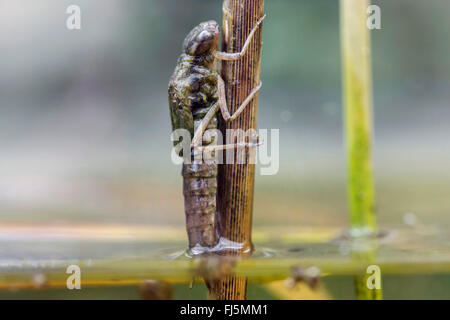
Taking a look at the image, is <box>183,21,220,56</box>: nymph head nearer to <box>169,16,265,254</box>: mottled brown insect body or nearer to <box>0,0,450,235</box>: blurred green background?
<box>169,16,265,254</box>: mottled brown insect body

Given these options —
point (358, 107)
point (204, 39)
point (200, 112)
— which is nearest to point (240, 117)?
point (200, 112)

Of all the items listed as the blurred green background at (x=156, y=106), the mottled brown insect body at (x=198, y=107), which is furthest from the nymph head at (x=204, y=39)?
the blurred green background at (x=156, y=106)

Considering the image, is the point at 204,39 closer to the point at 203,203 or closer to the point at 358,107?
the point at 203,203

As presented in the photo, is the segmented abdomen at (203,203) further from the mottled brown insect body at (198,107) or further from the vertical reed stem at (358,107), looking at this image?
the vertical reed stem at (358,107)

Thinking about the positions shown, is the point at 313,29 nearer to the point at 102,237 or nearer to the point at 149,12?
the point at 149,12

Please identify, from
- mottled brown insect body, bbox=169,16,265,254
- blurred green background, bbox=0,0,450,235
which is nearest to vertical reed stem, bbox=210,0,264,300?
mottled brown insect body, bbox=169,16,265,254
